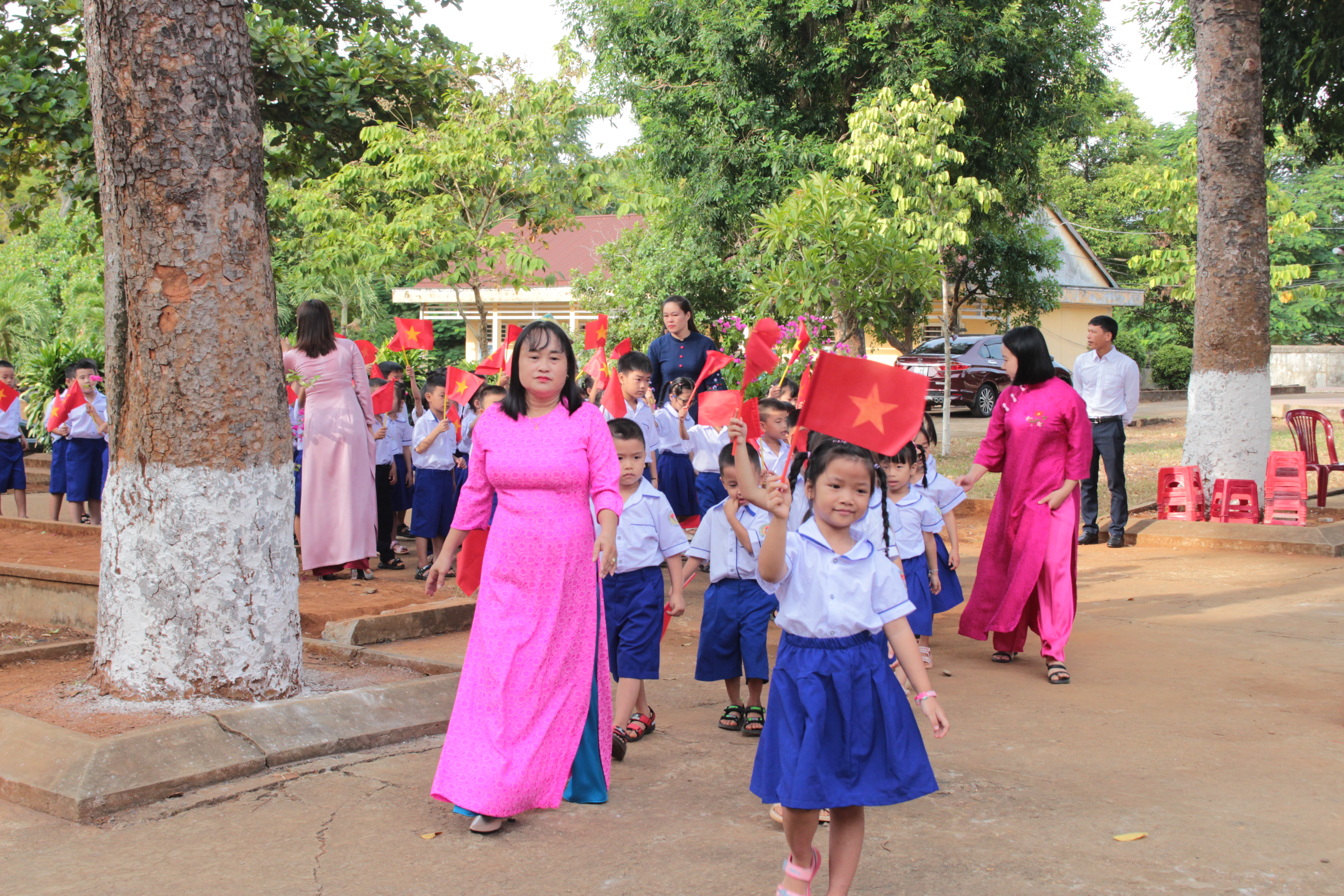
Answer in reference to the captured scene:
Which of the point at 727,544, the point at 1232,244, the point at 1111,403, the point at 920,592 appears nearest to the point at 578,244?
the point at 1232,244

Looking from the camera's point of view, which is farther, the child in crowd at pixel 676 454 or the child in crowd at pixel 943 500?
the child in crowd at pixel 676 454

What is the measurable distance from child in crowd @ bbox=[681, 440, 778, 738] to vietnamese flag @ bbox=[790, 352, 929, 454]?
48.3 inches

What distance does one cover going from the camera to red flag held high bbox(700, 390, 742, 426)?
5008mm

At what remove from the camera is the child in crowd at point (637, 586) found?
15.5 ft

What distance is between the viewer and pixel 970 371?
24.5 m

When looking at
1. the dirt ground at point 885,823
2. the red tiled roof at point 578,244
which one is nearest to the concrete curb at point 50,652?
the dirt ground at point 885,823

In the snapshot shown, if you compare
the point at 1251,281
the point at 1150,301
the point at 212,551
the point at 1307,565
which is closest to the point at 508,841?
the point at 212,551

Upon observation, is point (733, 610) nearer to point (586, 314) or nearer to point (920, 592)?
point (920, 592)

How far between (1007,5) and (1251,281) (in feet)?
28.3

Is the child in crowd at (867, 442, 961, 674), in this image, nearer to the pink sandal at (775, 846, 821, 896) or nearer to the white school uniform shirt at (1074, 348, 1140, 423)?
the pink sandal at (775, 846, 821, 896)

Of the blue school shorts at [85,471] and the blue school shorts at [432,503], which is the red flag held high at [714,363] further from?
the blue school shorts at [85,471]

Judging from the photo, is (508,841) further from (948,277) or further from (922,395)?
(948,277)

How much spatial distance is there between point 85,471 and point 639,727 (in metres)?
8.55

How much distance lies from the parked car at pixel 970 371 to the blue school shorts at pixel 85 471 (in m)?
16.3
